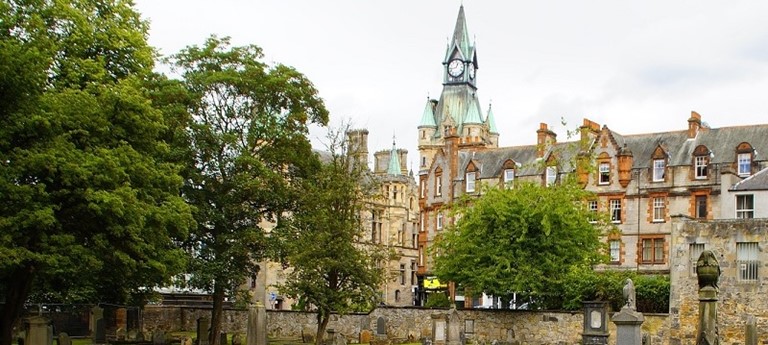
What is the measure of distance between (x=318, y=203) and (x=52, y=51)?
12.8m

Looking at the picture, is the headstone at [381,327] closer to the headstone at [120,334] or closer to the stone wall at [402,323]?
the stone wall at [402,323]

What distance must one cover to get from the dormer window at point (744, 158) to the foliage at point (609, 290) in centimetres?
1219

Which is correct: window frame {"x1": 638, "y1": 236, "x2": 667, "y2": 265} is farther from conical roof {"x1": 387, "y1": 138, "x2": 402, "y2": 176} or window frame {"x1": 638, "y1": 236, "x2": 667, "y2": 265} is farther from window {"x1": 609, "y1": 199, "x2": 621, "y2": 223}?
conical roof {"x1": 387, "y1": 138, "x2": 402, "y2": 176}

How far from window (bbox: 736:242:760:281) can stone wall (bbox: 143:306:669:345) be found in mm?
8263

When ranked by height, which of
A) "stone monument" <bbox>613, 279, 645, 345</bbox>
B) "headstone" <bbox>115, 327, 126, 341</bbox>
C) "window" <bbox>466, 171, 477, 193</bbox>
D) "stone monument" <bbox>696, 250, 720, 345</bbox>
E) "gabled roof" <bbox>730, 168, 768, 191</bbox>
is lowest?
"headstone" <bbox>115, 327, 126, 341</bbox>

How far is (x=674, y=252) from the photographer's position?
4884 centimetres

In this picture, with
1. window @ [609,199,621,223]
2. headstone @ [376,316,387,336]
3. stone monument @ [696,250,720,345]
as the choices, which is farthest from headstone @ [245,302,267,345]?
window @ [609,199,621,223]

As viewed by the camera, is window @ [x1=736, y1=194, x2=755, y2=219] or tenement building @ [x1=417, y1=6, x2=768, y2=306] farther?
tenement building @ [x1=417, y1=6, x2=768, y2=306]

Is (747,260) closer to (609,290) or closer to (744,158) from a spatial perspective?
(609,290)

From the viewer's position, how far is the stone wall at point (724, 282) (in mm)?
46281

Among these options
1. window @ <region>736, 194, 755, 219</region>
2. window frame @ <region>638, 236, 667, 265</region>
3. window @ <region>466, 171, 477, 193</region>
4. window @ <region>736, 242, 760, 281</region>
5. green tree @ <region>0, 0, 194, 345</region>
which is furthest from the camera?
window @ <region>466, 171, 477, 193</region>

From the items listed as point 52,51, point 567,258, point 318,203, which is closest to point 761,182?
point 567,258

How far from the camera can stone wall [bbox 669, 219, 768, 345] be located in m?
46.3

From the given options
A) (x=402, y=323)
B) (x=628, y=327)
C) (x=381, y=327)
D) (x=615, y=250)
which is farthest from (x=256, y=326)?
(x=615, y=250)
